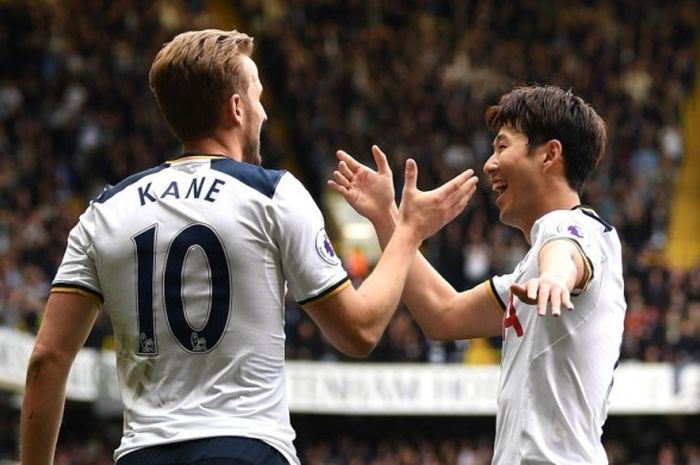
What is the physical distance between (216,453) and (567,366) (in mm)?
1167

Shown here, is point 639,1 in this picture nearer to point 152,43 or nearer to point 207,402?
point 152,43

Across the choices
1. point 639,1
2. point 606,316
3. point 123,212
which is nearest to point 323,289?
point 123,212

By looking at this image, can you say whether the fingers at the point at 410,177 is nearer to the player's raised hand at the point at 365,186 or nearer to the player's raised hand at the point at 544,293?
the player's raised hand at the point at 365,186

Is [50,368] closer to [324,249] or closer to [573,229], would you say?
[324,249]

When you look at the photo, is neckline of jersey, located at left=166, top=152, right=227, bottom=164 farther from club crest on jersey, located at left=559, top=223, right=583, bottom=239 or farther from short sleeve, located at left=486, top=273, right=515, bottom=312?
short sleeve, located at left=486, top=273, right=515, bottom=312

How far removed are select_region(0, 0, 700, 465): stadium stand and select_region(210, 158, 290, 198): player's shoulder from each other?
14.4m

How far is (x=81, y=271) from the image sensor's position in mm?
3818

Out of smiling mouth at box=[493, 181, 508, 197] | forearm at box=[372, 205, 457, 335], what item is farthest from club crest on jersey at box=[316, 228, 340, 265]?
forearm at box=[372, 205, 457, 335]

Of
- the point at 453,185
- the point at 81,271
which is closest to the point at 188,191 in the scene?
the point at 81,271

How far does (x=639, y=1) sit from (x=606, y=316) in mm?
23404

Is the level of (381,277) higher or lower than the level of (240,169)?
lower

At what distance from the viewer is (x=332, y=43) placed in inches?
992

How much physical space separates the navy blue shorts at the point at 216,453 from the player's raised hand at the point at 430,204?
825mm

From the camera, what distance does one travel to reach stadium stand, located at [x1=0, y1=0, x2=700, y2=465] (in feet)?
65.6
